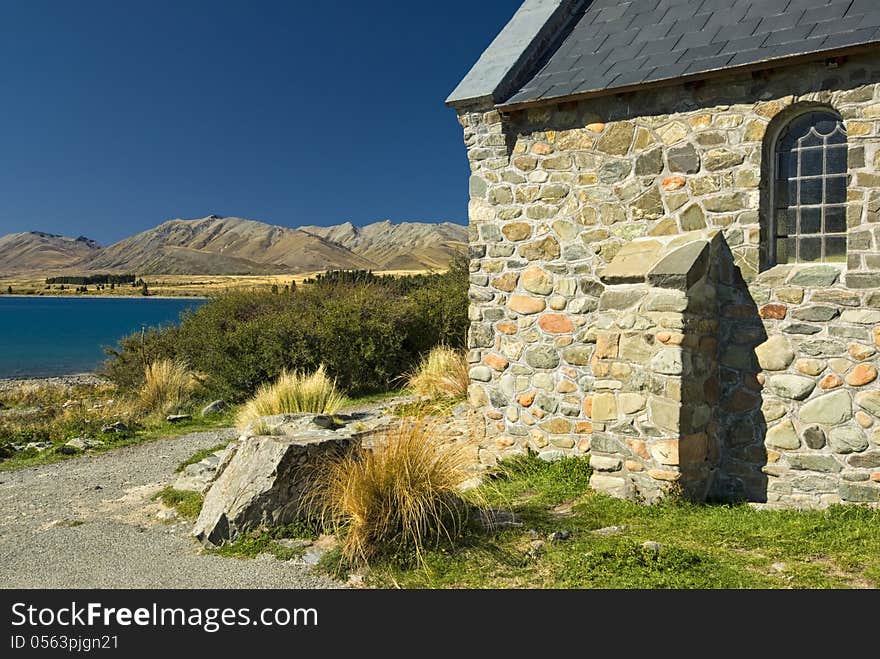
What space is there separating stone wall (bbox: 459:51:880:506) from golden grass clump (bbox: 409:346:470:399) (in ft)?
11.2

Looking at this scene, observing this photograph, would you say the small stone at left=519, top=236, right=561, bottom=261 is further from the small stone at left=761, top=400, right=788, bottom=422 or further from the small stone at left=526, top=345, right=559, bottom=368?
the small stone at left=761, top=400, right=788, bottom=422

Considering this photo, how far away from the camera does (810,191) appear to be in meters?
5.89

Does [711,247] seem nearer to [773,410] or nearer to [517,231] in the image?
[773,410]

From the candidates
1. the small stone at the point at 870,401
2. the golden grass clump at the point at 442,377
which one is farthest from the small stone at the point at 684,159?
the golden grass clump at the point at 442,377

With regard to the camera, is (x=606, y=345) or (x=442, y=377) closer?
(x=606, y=345)

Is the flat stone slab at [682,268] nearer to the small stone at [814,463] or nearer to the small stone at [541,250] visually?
the small stone at [541,250]

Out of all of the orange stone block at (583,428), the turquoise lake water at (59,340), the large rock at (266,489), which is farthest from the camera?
the turquoise lake water at (59,340)

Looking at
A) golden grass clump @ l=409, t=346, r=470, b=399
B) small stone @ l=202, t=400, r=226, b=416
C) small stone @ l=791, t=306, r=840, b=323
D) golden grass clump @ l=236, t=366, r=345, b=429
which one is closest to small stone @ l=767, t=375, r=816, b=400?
small stone @ l=791, t=306, r=840, b=323

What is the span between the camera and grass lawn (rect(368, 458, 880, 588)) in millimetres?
4238

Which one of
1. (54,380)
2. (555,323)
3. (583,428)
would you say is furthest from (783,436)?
(54,380)

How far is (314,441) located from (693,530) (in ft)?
10.5

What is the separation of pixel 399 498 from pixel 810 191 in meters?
4.66

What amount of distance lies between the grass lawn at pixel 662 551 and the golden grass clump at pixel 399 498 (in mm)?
175

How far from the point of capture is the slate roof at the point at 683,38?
5605mm
